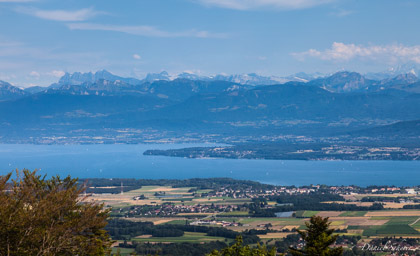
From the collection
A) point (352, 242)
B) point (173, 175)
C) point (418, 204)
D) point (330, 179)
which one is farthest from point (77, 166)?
point (352, 242)

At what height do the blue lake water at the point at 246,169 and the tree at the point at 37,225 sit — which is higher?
the blue lake water at the point at 246,169

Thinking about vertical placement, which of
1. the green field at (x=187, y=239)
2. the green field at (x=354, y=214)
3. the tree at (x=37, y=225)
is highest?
the tree at (x=37, y=225)

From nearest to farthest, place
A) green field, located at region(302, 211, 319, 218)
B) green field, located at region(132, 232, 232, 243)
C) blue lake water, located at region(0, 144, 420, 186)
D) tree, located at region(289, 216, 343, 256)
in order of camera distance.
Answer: tree, located at region(289, 216, 343, 256) < green field, located at region(132, 232, 232, 243) < green field, located at region(302, 211, 319, 218) < blue lake water, located at region(0, 144, 420, 186)

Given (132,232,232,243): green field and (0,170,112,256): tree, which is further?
(132,232,232,243): green field

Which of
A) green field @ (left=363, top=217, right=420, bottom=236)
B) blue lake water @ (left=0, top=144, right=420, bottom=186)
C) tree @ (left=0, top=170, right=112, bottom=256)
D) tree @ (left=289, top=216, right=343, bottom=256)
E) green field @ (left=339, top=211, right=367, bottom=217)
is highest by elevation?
blue lake water @ (left=0, top=144, right=420, bottom=186)

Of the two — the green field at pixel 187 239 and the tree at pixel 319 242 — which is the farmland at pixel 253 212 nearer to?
the green field at pixel 187 239

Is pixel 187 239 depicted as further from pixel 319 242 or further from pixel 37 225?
pixel 37 225

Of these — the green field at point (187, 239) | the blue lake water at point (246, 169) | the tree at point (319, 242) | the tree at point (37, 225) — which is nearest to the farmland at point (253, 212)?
the green field at point (187, 239)

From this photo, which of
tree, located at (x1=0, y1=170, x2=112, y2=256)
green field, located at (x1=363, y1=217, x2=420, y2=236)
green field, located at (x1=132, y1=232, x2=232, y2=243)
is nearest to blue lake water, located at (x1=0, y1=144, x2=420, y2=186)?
green field, located at (x1=363, y1=217, x2=420, y2=236)

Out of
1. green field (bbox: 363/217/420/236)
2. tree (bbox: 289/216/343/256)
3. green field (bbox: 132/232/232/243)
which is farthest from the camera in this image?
green field (bbox: 132/232/232/243)

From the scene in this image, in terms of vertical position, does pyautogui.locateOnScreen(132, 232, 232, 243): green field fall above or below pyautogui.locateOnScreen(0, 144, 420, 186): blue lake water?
below

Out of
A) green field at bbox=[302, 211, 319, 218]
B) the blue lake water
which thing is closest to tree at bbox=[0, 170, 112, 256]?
green field at bbox=[302, 211, 319, 218]

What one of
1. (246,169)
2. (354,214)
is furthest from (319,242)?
(246,169)

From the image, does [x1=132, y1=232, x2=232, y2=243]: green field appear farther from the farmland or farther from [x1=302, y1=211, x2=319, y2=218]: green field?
[x1=302, y1=211, x2=319, y2=218]: green field
